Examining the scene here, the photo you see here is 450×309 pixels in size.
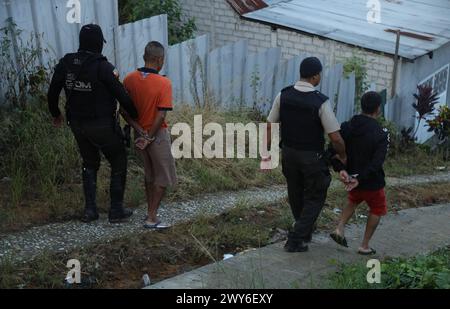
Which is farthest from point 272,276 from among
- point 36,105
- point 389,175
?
point 389,175

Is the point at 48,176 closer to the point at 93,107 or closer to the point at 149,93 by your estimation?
the point at 93,107

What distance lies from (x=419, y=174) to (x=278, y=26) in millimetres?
3824

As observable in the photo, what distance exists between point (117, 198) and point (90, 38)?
1.40 metres

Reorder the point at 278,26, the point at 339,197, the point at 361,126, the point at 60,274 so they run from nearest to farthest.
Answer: the point at 60,274 < the point at 361,126 < the point at 339,197 < the point at 278,26

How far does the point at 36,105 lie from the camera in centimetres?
675

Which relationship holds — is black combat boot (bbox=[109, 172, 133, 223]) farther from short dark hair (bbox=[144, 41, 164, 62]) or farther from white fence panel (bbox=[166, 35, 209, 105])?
white fence panel (bbox=[166, 35, 209, 105])

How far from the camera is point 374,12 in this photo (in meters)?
12.4

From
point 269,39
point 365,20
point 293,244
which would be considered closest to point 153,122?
point 293,244

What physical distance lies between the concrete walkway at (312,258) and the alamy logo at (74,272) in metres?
0.56

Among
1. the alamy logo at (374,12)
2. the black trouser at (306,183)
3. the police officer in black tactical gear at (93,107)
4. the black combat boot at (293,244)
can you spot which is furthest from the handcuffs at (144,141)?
the alamy logo at (374,12)

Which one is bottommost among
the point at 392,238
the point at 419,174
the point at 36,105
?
the point at 419,174

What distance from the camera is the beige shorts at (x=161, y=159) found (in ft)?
18.1

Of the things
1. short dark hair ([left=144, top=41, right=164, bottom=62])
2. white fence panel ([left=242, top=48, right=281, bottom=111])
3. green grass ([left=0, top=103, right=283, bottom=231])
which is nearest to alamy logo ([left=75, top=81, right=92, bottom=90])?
short dark hair ([left=144, top=41, right=164, bottom=62])
